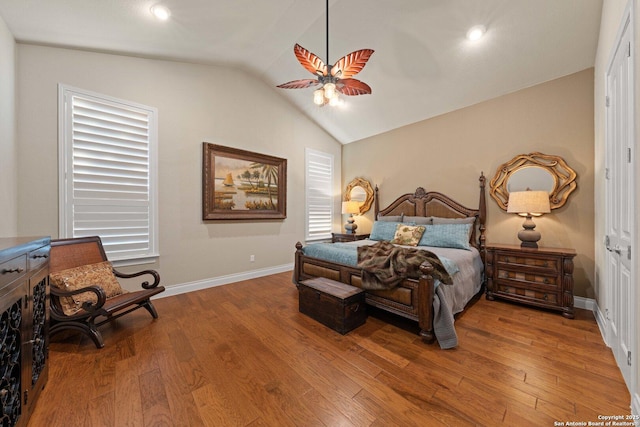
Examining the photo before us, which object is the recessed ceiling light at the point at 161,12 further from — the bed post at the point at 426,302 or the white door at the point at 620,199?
the white door at the point at 620,199

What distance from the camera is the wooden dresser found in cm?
108

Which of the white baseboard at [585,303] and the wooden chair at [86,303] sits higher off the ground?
the wooden chair at [86,303]

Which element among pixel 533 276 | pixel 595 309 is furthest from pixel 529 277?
pixel 595 309

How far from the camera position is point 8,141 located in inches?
88.0

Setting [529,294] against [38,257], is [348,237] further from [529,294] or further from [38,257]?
[38,257]

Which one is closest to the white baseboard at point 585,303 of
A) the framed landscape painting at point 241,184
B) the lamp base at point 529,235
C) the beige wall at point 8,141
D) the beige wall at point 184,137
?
the lamp base at point 529,235

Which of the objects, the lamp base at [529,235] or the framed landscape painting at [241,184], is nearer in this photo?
the lamp base at [529,235]

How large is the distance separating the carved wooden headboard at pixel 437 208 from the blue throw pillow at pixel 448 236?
0.26 metres

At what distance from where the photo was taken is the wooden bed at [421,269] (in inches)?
84.4

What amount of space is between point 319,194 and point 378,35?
2.97m

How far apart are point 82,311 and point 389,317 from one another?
293cm

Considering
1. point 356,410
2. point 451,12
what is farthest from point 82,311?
point 451,12

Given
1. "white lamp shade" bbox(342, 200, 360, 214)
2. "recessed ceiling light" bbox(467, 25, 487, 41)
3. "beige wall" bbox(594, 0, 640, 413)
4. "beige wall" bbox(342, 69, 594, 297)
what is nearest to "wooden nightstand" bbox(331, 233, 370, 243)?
"white lamp shade" bbox(342, 200, 360, 214)

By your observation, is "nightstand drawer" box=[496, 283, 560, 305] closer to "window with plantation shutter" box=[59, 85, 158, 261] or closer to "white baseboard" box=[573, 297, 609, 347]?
"white baseboard" box=[573, 297, 609, 347]
